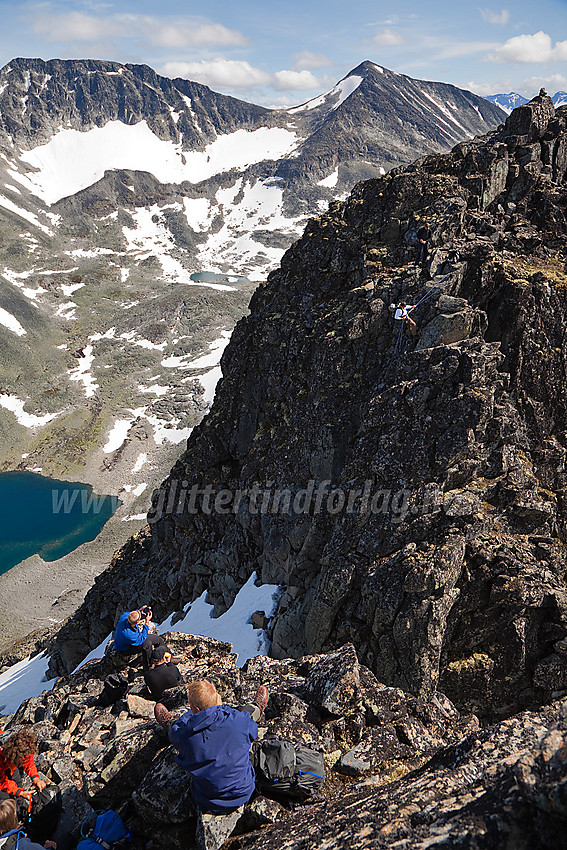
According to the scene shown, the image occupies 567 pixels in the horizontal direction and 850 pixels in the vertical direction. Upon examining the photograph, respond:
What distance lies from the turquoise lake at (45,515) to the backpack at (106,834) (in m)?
82.8

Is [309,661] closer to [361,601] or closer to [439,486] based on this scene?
[361,601]

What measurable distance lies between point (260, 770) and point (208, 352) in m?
156

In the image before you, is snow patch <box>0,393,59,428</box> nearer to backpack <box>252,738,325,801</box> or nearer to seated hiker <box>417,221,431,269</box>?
seated hiker <box>417,221,431,269</box>

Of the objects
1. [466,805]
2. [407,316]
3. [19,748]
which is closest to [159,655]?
[19,748]

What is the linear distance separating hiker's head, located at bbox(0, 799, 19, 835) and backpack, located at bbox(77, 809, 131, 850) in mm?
1042

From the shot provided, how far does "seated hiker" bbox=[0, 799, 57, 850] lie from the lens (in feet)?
24.2

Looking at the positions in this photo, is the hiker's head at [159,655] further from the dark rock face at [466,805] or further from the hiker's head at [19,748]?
the dark rock face at [466,805]

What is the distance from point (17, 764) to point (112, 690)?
4.38 meters

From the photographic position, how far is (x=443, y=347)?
20844 mm

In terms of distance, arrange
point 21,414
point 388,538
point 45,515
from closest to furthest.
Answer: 1. point 388,538
2. point 45,515
3. point 21,414

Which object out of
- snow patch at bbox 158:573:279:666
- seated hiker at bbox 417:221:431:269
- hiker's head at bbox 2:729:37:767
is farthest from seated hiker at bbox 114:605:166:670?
seated hiker at bbox 417:221:431:269

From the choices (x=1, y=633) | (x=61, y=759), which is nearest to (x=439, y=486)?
(x=61, y=759)

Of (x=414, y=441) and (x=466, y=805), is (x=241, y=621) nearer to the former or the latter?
(x=414, y=441)

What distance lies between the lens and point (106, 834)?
769cm
